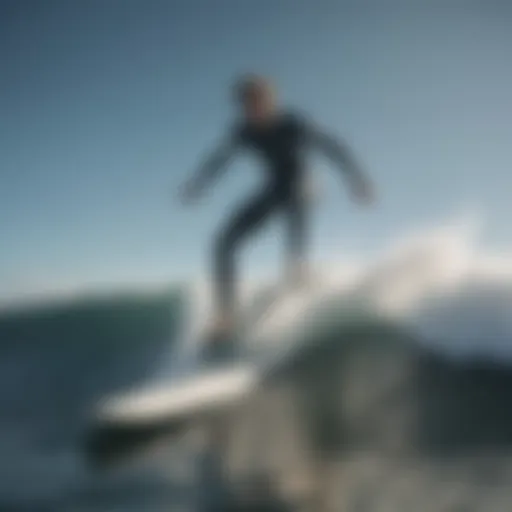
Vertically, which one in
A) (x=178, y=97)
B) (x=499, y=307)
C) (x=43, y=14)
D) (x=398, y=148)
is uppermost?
(x=43, y=14)

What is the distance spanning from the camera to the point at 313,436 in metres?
1.43

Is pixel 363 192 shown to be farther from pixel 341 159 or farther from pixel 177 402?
pixel 177 402

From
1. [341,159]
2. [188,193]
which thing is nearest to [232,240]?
[188,193]

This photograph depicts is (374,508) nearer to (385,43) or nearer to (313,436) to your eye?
(313,436)

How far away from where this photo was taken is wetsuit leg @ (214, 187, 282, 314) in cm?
143

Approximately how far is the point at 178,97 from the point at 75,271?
373 millimetres

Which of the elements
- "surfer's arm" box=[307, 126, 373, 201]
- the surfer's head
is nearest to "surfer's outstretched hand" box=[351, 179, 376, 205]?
"surfer's arm" box=[307, 126, 373, 201]

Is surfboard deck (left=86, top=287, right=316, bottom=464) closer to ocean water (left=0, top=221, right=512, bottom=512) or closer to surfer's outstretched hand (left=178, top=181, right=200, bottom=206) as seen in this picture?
ocean water (left=0, top=221, right=512, bottom=512)

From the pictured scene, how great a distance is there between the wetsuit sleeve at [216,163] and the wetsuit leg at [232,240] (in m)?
0.08

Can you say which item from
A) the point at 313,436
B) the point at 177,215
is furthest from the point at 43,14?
the point at 313,436

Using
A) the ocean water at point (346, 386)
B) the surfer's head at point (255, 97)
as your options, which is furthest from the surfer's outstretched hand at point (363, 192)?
the surfer's head at point (255, 97)

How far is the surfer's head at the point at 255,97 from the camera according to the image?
1432 millimetres

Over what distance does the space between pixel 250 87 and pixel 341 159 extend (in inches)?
8.4

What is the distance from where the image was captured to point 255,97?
1432 mm
